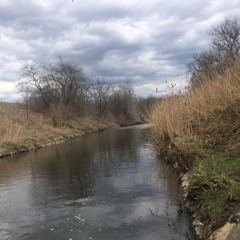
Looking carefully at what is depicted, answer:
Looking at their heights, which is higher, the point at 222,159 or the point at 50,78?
the point at 50,78

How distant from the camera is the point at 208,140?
8320 millimetres

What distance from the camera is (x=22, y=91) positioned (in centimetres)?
3441

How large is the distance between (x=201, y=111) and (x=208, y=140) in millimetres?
1231

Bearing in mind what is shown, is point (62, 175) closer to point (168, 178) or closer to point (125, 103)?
point (168, 178)

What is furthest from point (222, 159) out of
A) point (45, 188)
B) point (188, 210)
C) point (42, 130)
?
point (42, 130)

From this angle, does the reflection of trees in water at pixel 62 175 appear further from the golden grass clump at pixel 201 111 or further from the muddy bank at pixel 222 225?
the muddy bank at pixel 222 225

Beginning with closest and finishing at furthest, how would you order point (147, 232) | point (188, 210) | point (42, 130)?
1. point (147, 232)
2. point (188, 210)
3. point (42, 130)

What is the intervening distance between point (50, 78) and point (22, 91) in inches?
233

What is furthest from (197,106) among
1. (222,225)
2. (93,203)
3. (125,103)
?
(125,103)

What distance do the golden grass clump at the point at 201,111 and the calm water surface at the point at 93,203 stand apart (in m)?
1.43

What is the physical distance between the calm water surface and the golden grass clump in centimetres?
143

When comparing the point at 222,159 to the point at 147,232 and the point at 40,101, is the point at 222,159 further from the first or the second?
the point at 40,101

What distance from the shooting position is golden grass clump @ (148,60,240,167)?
25.9 ft

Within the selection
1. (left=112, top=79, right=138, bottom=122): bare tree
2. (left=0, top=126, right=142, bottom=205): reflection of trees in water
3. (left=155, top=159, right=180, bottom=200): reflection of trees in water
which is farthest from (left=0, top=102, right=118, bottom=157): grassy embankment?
(left=112, top=79, right=138, bottom=122): bare tree
